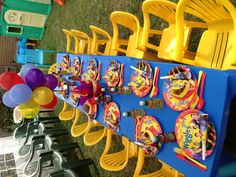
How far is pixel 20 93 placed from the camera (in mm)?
2342

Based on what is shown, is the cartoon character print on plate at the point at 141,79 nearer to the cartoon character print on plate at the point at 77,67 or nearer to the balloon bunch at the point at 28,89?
the balloon bunch at the point at 28,89

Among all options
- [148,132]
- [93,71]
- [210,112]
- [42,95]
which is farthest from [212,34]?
[42,95]

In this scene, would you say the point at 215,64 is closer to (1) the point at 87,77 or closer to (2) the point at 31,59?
(1) the point at 87,77

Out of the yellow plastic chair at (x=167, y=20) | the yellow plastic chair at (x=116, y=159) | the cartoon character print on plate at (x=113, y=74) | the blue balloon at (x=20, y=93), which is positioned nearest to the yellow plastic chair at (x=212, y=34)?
the yellow plastic chair at (x=167, y=20)

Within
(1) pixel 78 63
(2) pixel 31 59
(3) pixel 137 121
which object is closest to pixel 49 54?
(2) pixel 31 59

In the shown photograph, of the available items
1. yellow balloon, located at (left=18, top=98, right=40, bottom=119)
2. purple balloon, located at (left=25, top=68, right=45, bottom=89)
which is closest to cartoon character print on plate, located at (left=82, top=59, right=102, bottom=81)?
purple balloon, located at (left=25, top=68, right=45, bottom=89)

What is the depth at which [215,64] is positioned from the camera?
1.63 metres

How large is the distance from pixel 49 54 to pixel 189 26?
443 cm

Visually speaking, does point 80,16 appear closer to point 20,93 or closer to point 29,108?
point 29,108

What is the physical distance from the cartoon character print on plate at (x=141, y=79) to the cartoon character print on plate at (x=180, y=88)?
0.62 feet

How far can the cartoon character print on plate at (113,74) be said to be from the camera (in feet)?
7.28

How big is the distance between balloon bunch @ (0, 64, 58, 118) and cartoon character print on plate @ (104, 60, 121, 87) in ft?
2.15

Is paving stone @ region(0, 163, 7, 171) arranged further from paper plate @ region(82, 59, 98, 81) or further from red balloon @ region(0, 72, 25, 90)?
paper plate @ region(82, 59, 98, 81)

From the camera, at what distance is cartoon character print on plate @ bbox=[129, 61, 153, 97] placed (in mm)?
1765
